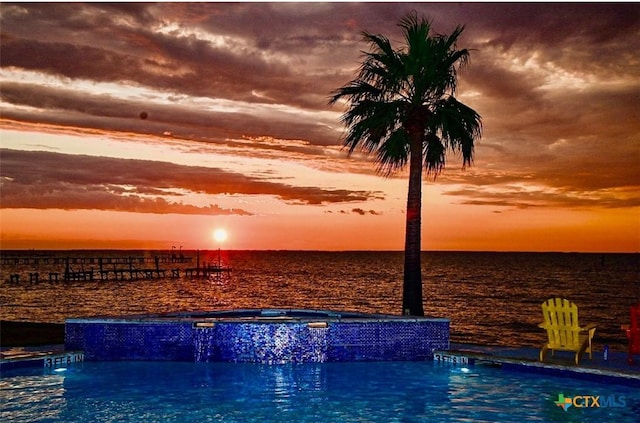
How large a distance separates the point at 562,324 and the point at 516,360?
1.34 meters

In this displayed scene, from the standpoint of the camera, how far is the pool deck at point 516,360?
41.1 ft

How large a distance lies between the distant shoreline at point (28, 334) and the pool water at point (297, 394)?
308cm

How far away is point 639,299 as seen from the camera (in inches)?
2982

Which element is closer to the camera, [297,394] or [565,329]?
[297,394]

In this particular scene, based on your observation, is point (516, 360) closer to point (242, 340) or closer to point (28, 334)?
point (242, 340)

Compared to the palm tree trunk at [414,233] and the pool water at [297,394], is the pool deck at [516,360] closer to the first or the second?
the pool water at [297,394]

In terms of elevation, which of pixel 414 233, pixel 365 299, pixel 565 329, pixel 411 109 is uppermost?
pixel 411 109

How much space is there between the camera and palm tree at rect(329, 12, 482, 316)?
1820 cm

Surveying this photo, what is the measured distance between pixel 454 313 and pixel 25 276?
83.6 m

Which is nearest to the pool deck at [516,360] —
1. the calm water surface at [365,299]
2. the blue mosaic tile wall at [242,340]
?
the blue mosaic tile wall at [242,340]

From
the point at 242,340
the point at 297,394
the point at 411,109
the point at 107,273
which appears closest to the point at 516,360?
the point at 297,394

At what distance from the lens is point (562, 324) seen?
1314 cm

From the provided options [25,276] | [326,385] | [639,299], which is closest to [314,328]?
[326,385]

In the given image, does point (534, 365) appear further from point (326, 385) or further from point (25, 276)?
point (25, 276)
